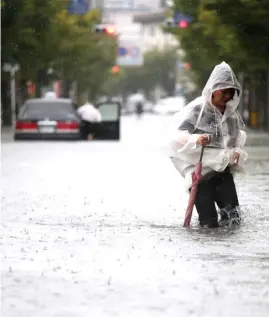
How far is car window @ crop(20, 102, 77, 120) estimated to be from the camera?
44.8 m

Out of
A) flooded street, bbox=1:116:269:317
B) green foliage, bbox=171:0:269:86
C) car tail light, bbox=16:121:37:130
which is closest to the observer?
flooded street, bbox=1:116:269:317

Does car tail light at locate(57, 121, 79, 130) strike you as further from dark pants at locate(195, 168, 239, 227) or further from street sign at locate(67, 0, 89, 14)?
dark pants at locate(195, 168, 239, 227)

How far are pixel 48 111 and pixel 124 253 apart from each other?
33.6 m

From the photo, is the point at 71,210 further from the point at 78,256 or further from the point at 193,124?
the point at 78,256

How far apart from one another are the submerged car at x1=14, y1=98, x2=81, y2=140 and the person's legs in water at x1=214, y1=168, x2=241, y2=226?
3056 centimetres

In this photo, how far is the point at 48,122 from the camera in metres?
44.8

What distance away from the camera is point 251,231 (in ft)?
44.8

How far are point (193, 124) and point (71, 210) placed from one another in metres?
2.82

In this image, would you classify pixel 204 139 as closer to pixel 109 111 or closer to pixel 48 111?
pixel 48 111

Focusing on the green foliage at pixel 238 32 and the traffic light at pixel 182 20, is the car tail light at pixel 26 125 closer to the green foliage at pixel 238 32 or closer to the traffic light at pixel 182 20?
the green foliage at pixel 238 32

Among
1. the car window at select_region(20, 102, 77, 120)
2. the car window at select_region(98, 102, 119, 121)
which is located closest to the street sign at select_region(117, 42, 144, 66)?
the car window at select_region(98, 102, 119, 121)

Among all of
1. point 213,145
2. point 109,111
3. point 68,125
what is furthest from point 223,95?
point 109,111

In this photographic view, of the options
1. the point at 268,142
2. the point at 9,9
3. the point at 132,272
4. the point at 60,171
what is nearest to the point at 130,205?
the point at 132,272

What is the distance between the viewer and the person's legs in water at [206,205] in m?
14.0
